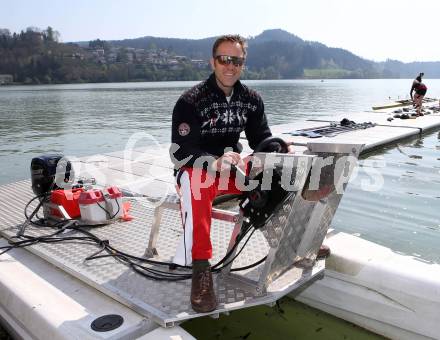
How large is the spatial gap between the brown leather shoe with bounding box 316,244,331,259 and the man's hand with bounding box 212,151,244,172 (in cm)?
128

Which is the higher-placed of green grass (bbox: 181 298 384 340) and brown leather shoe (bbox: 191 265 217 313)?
brown leather shoe (bbox: 191 265 217 313)

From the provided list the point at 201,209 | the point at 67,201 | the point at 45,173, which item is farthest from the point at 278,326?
the point at 45,173

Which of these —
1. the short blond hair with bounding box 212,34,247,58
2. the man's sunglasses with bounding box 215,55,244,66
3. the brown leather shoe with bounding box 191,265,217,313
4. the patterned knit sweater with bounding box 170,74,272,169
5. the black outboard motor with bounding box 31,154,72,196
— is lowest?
the brown leather shoe with bounding box 191,265,217,313

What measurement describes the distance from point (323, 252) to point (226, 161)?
1.41 meters

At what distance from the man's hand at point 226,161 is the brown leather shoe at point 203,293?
2.26 ft

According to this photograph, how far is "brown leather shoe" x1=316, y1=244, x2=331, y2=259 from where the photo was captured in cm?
370

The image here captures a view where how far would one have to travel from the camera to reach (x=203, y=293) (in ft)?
9.43

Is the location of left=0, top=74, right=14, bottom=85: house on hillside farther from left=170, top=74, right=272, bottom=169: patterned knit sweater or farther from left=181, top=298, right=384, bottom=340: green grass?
left=181, top=298, right=384, bottom=340: green grass

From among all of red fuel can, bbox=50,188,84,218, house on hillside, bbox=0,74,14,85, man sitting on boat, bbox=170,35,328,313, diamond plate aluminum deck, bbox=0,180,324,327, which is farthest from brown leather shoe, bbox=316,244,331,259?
house on hillside, bbox=0,74,14,85

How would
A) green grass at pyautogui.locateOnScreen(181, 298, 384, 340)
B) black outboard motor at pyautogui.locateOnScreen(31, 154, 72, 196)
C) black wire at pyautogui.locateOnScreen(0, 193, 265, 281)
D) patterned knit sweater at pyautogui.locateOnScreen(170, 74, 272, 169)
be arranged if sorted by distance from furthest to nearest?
black outboard motor at pyautogui.locateOnScreen(31, 154, 72, 196) → green grass at pyautogui.locateOnScreen(181, 298, 384, 340) → black wire at pyautogui.locateOnScreen(0, 193, 265, 281) → patterned knit sweater at pyautogui.locateOnScreen(170, 74, 272, 169)

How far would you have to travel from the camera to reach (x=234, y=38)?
10.8 feet

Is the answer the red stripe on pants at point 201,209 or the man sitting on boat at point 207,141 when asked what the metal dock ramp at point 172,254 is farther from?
the red stripe on pants at point 201,209

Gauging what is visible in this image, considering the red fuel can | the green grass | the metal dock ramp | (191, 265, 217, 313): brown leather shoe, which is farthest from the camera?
the red fuel can

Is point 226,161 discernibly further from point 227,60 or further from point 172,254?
point 172,254
